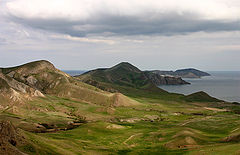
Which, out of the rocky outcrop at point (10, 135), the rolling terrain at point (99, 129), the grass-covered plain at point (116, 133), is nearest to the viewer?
the rocky outcrop at point (10, 135)

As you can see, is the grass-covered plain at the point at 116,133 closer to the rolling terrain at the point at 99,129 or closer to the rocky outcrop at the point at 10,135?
the rolling terrain at the point at 99,129

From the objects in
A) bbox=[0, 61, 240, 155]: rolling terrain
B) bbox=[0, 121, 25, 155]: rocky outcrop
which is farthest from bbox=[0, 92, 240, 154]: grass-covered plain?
bbox=[0, 121, 25, 155]: rocky outcrop

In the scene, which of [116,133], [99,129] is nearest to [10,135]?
[116,133]

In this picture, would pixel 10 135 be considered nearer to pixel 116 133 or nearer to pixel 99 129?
pixel 116 133

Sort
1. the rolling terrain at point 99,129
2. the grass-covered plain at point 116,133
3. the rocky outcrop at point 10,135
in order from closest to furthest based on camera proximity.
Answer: the rocky outcrop at point 10,135 → the rolling terrain at point 99,129 → the grass-covered plain at point 116,133

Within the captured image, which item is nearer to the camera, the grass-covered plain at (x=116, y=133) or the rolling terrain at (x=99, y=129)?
the rolling terrain at (x=99, y=129)

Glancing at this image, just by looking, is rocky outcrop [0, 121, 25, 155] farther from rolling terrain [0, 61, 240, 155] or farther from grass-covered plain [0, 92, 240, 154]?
grass-covered plain [0, 92, 240, 154]

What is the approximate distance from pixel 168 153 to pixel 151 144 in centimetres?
1638

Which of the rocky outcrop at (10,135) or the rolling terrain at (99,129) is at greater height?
the rocky outcrop at (10,135)

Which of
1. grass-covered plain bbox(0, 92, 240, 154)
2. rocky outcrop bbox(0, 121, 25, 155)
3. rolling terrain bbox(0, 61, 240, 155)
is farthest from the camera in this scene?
grass-covered plain bbox(0, 92, 240, 154)

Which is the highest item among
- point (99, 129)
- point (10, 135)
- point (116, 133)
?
point (10, 135)

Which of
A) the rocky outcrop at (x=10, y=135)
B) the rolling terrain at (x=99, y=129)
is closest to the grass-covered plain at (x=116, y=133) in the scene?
the rolling terrain at (x=99, y=129)

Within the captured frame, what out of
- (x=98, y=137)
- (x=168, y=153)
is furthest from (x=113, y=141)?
(x=168, y=153)

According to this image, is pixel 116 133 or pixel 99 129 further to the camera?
pixel 99 129
